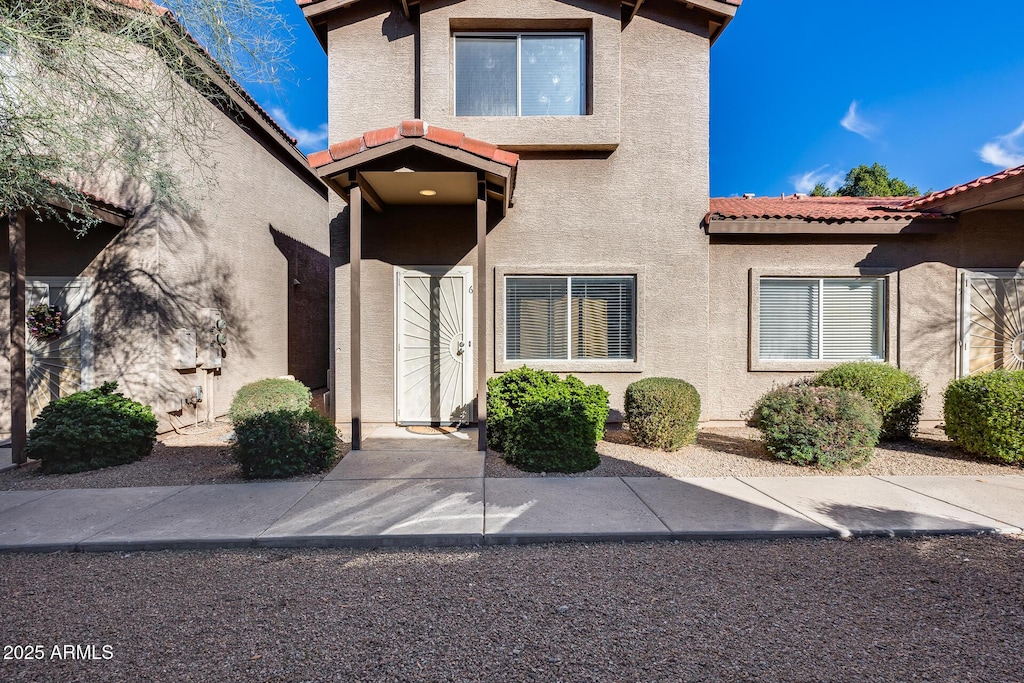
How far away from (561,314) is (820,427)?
12.8 ft

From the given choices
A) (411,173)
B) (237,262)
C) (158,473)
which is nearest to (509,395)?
(411,173)

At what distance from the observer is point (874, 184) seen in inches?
1045

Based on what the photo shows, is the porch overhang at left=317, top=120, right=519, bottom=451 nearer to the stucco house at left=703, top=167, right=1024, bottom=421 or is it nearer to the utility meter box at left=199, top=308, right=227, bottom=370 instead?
the utility meter box at left=199, top=308, right=227, bottom=370

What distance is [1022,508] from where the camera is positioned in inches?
178

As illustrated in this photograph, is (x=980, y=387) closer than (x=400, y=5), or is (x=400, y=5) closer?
(x=980, y=387)

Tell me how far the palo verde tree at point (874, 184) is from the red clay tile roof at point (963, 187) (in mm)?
21669

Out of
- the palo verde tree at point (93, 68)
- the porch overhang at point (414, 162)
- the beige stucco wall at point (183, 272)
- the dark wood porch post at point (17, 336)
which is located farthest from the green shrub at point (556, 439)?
the dark wood porch post at point (17, 336)

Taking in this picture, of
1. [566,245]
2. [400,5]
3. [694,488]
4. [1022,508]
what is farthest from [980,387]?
[400,5]

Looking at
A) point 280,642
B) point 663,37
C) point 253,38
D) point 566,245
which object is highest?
point 663,37

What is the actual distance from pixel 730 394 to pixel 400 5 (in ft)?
27.7

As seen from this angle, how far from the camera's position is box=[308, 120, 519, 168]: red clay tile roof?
5.90m

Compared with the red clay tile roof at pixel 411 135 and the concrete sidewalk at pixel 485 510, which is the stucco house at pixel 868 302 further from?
the red clay tile roof at pixel 411 135

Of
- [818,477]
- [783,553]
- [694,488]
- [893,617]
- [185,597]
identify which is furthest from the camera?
[818,477]

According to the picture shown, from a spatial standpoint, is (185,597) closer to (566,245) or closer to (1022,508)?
(566,245)
